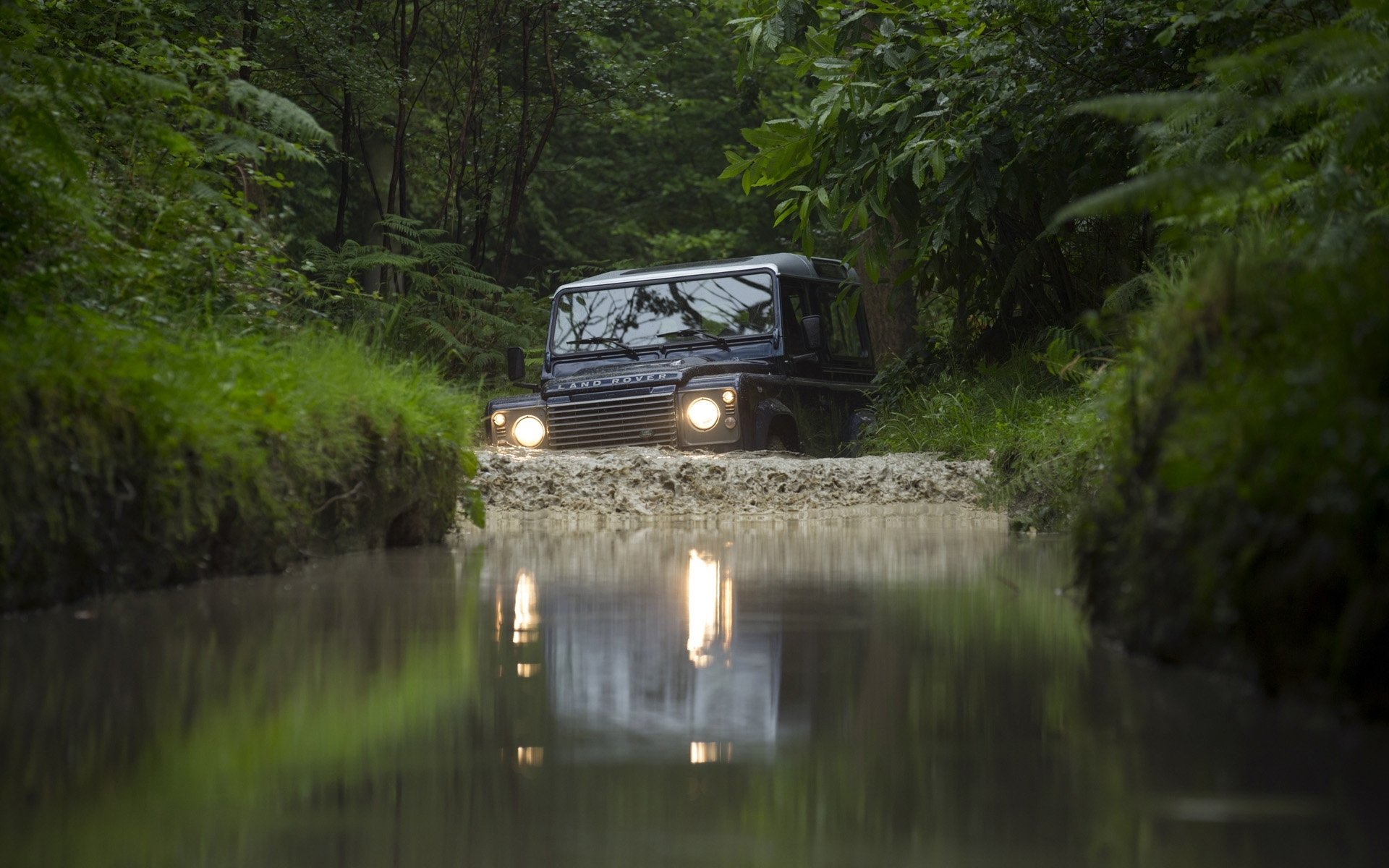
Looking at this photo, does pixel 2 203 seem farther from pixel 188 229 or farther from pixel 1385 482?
pixel 1385 482

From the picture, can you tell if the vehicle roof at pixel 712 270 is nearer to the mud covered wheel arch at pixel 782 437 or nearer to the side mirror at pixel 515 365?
the side mirror at pixel 515 365

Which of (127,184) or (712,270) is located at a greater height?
(712,270)

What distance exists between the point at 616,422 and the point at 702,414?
769mm

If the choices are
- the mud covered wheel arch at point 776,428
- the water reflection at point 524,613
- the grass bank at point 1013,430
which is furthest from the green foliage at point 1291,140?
the mud covered wheel arch at point 776,428

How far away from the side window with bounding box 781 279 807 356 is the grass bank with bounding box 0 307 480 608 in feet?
17.6

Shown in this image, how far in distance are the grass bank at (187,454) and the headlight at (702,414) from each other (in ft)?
13.1

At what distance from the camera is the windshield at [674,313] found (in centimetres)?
1270

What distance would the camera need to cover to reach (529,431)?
12.3 metres

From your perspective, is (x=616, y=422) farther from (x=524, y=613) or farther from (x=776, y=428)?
(x=524, y=613)

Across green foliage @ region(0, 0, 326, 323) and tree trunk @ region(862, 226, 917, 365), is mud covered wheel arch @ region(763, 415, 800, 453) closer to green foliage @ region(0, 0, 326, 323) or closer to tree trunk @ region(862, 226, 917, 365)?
green foliage @ region(0, 0, 326, 323)

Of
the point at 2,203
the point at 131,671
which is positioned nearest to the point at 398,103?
the point at 2,203

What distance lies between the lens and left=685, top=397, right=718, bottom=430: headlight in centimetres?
1146

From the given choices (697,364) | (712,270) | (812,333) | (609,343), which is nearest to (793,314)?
(812,333)

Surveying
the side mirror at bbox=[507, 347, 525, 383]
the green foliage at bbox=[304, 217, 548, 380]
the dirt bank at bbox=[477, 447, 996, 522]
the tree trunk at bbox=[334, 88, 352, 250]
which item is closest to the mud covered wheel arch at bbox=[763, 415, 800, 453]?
the dirt bank at bbox=[477, 447, 996, 522]
